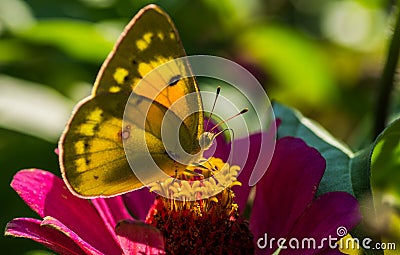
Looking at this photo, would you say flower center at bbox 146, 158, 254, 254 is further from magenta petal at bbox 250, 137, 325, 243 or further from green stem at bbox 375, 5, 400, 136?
green stem at bbox 375, 5, 400, 136

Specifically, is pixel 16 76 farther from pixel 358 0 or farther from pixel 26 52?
pixel 358 0

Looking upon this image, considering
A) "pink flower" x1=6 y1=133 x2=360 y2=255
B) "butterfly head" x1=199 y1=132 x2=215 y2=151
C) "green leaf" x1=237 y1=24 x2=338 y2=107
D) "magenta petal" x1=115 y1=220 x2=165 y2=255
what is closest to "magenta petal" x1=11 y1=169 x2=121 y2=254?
"pink flower" x1=6 y1=133 x2=360 y2=255

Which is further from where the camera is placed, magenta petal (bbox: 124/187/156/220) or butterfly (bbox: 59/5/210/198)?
magenta petal (bbox: 124/187/156/220)

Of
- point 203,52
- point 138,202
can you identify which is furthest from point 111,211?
point 203,52

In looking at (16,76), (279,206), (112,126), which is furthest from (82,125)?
(16,76)

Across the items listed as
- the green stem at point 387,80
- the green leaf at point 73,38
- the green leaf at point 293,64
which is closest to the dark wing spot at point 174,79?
the green stem at point 387,80

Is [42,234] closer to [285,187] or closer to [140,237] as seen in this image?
[140,237]

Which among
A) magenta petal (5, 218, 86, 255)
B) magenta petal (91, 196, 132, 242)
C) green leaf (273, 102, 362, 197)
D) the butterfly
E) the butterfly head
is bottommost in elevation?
magenta petal (91, 196, 132, 242)
